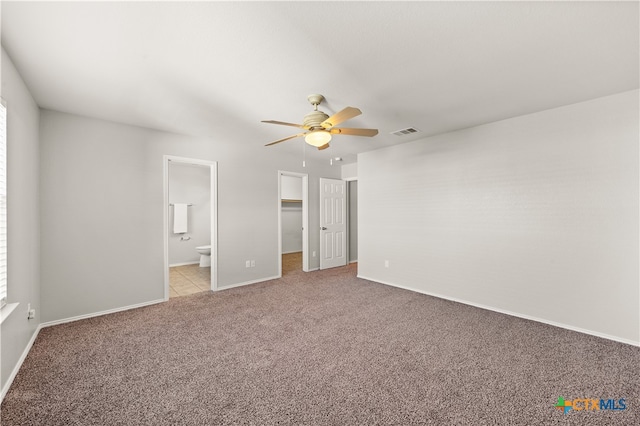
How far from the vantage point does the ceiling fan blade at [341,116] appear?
2.23 metres

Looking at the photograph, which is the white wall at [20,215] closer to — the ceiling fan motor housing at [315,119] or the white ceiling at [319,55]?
the white ceiling at [319,55]

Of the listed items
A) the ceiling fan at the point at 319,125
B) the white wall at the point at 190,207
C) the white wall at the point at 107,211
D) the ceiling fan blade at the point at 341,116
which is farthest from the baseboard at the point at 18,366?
the white wall at the point at 190,207

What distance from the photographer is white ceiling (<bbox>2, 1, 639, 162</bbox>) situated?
1.62 m

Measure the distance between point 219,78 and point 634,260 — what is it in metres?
4.26

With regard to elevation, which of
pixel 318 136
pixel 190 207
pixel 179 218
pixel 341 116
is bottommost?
pixel 179 218

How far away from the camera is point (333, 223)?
5.97 m

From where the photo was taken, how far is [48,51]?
77.7 inches

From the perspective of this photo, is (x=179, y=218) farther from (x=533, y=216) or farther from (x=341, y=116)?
(x=533, y=216)

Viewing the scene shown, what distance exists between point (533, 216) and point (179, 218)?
6.64 meters

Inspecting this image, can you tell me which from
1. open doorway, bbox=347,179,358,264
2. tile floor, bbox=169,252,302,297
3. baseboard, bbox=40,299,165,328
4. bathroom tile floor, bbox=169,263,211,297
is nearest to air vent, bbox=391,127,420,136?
open doorway, bbox=347,179,358,264

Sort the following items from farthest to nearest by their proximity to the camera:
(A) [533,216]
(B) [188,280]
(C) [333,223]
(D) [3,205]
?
(C) [333,223], (B) [188,280], (A) [533,216], (D) [3,205]

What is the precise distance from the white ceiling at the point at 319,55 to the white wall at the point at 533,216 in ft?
1.25

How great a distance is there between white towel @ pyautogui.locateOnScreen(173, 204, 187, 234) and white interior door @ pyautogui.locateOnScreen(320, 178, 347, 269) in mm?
3313

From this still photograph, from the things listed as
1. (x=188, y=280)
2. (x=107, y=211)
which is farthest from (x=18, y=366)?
(x=188, y=280)
